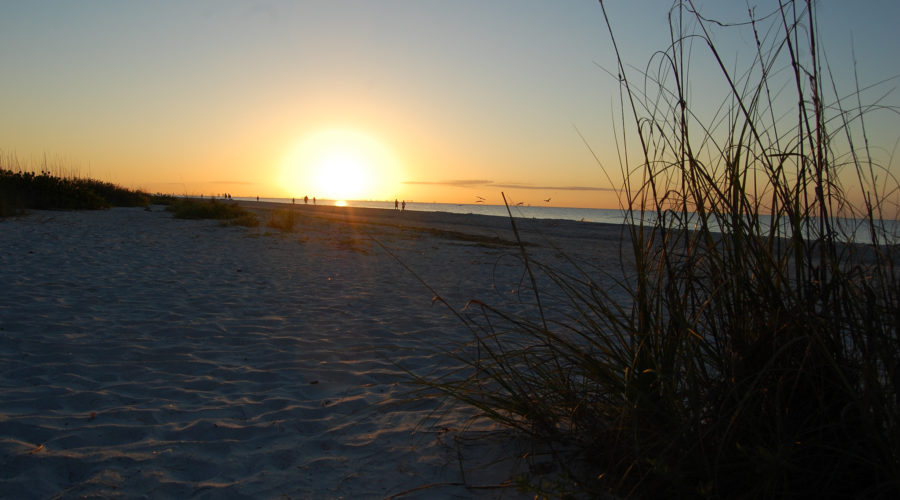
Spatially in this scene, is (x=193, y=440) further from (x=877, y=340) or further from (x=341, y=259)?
(x=341, y=259)

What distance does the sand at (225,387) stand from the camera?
2.09 meters

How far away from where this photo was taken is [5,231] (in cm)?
872

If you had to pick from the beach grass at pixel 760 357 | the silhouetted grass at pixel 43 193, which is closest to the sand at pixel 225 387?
the beach grass at pixel 760 357

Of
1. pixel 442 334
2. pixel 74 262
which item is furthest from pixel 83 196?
pixel 442 334

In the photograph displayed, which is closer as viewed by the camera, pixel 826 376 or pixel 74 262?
pixel 826 376

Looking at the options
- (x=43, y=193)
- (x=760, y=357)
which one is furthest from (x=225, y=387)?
(x=43, y=193)

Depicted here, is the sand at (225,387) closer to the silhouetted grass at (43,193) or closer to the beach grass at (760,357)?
the beach grass at (760,357)

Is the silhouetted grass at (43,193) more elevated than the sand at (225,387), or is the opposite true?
the silhouetted grass at (43,193)

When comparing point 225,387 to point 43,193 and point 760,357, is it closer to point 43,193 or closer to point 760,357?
point 760,357

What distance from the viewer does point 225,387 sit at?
304cm

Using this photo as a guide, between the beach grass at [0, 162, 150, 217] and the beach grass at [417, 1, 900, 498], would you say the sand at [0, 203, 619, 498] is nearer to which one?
the beach grass at [417, 1, 900, 498]

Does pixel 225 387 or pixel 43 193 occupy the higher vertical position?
pixel 43 193

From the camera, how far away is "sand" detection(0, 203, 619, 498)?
2.09 metres

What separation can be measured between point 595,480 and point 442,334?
2.58m
